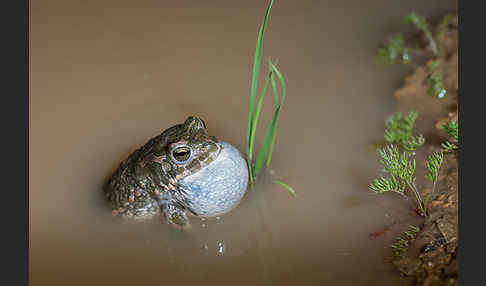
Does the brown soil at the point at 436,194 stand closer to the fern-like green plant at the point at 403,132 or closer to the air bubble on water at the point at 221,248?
the fern-like green plant at the point at 403,132

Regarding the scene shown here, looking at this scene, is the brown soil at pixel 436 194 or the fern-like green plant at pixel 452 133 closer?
the brown soil at pixel 436 194

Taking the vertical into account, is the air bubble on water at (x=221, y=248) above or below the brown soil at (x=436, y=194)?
below

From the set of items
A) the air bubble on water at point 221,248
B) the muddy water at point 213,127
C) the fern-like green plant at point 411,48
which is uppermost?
the fern-like green plant at point 411,48

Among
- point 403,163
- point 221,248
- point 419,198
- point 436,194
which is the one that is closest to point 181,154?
point 221,248

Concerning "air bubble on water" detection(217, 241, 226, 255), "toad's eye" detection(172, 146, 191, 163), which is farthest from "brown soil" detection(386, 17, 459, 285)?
"toad's eye" detection(172, 146, 191, 163)

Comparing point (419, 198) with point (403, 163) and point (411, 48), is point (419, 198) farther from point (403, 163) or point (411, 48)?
point (411, 48)

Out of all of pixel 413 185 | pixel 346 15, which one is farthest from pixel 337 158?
pixel 346 15

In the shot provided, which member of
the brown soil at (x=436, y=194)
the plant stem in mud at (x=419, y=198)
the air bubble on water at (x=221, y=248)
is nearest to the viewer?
the brown soil at (x=436, y=194)

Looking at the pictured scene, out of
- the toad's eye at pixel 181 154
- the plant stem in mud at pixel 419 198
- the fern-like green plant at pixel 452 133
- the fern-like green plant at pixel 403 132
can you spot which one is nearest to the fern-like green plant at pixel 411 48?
the fern-like green plant at pixel 403 132
